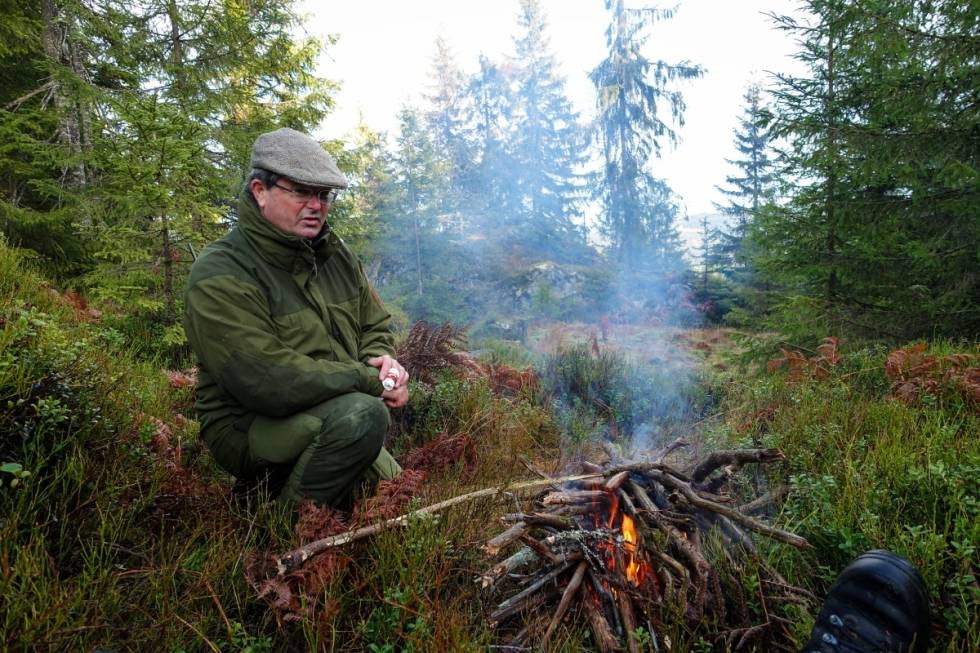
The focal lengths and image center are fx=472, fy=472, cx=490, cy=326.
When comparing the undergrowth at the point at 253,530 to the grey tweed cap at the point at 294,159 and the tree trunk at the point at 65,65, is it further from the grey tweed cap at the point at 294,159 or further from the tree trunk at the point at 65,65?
the tree trunk at the point at 65,65

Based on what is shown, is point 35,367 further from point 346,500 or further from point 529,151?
point 529,151

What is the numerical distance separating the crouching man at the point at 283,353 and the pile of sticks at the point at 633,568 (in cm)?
100

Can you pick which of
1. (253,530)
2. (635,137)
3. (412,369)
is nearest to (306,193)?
(253,530)

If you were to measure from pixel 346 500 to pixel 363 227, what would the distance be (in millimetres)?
8787

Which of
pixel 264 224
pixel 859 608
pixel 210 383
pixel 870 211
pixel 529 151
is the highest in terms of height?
pixel 529 151

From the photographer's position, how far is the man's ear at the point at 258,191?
8.93 feet

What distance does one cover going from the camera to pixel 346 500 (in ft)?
9.08

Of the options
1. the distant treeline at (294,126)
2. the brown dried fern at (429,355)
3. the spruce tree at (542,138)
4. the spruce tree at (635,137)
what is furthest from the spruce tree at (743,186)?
the brown dried fern at (429,355)

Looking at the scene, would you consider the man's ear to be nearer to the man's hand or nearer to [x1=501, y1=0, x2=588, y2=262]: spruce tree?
the man's hand

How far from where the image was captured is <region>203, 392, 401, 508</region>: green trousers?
2482mm

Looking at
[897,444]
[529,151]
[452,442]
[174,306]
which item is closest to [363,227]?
Answer: [174,306]

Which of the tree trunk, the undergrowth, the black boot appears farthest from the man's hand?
the tree trunk

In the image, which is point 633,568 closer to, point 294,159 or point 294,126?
point 294,159

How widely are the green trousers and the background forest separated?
0.21 metres
